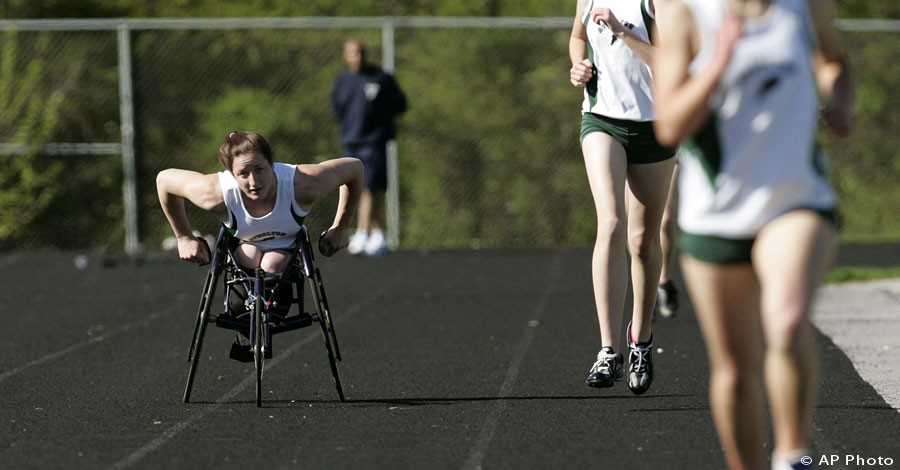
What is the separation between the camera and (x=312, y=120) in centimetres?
1744

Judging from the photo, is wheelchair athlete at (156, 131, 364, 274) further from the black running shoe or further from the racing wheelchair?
the black running shoe

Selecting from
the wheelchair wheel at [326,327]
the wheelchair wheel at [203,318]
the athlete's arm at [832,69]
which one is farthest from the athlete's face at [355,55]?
the athlete's arm at [832,69]

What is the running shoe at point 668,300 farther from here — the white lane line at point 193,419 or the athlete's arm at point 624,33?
the athlete's arm at point 624,33

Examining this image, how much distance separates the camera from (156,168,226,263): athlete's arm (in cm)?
730

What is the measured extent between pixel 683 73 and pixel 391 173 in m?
13.0

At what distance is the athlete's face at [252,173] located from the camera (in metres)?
7.21

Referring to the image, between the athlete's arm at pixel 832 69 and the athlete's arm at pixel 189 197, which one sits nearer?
the athlete's arm at pixel 832 69

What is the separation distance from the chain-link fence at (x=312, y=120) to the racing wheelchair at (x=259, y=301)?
9.75 metres

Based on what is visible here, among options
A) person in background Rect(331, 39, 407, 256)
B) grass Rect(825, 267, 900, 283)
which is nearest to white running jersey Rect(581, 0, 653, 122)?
grass Rect(825, 267, 900, 283)

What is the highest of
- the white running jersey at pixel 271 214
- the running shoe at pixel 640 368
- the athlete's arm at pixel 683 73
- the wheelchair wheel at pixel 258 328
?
the athlete's arm at pixel 683 73

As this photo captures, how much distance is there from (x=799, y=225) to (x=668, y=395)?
3.21m

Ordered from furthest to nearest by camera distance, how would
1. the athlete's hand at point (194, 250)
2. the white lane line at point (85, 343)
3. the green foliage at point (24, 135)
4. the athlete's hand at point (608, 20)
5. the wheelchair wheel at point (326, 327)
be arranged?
the green foliage at point (24, 135) → the white lane line at point (85, 343) → the athlete's hand at point (194, 250) → the wheelchair wheel at point (326, 327) → the athlete's hand at point (608, 20)

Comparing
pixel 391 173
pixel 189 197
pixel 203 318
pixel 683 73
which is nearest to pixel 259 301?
pixel 203 318

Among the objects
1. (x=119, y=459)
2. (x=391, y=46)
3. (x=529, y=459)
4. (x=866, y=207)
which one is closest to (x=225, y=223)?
(x=119, y=459)
